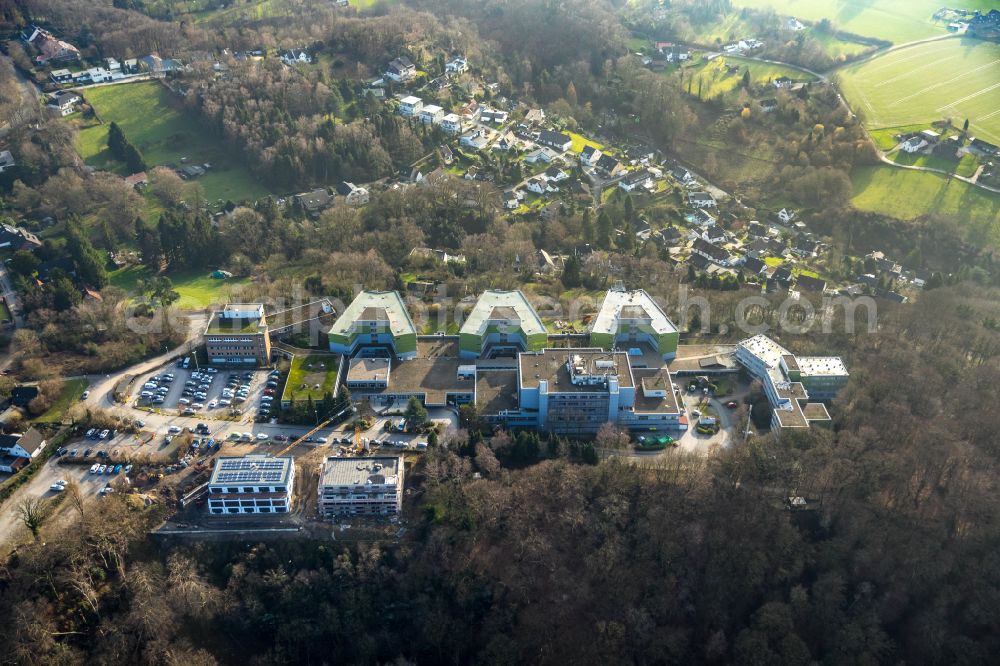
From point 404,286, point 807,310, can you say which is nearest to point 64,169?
point 404,286

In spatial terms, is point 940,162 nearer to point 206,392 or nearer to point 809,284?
point 809,284

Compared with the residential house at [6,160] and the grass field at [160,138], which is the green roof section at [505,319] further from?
the residential house at [6,160]

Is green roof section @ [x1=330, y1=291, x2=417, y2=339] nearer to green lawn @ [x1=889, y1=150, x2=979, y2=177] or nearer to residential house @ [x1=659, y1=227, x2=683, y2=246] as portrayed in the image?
residential house @ [x1=659, y1=227, x2=683, y2=246]

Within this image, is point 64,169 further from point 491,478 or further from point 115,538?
point 491,478

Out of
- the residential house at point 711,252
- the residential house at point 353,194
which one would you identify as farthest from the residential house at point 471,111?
the residential house at point 711,252

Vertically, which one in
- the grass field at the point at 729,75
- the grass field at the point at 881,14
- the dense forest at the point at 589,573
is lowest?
the dense forest at the point at 589,573

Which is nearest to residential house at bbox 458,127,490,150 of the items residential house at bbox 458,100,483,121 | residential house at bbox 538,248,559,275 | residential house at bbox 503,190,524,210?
residential house at bbox 458,100,483,121

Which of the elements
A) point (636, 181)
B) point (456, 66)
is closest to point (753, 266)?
point (636, 181)
